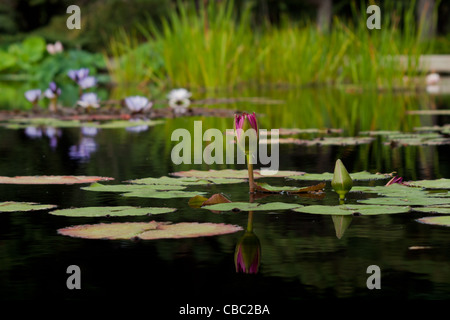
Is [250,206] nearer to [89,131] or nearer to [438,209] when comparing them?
[438,209]

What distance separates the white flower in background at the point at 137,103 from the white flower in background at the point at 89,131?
Answer: 0.76 metres

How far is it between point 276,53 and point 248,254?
40.1 ft

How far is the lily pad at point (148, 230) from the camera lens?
2.79m

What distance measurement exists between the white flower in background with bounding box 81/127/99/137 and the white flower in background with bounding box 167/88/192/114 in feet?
5.18

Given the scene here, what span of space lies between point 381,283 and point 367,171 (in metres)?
2.25

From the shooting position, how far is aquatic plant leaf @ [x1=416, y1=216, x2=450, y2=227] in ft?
9.48

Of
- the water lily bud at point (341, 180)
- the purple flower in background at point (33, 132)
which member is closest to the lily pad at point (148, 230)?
the water lily bud at point (341, 180)

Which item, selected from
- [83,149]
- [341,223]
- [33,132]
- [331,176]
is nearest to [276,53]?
[33,132]

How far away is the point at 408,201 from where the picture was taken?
328 cm

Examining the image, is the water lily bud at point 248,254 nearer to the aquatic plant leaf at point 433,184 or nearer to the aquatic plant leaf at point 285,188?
the aquatic plant leaf at point 285,188

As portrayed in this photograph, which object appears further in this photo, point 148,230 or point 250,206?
point 250,206

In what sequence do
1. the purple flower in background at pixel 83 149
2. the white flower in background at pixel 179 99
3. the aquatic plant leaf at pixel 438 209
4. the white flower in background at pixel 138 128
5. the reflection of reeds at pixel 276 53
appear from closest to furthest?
the aquatic plant leaf at pixel 438 209 → the purple flower in background at pixel 83 149 → the white flower in background at pixel 138 128 → the white flower in background at pixel 179 99 → the reflection of reeds at pixel 276 53

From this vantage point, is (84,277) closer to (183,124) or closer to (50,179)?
(50,179)

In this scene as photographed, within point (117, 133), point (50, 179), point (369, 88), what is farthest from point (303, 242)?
point (369, 88)
